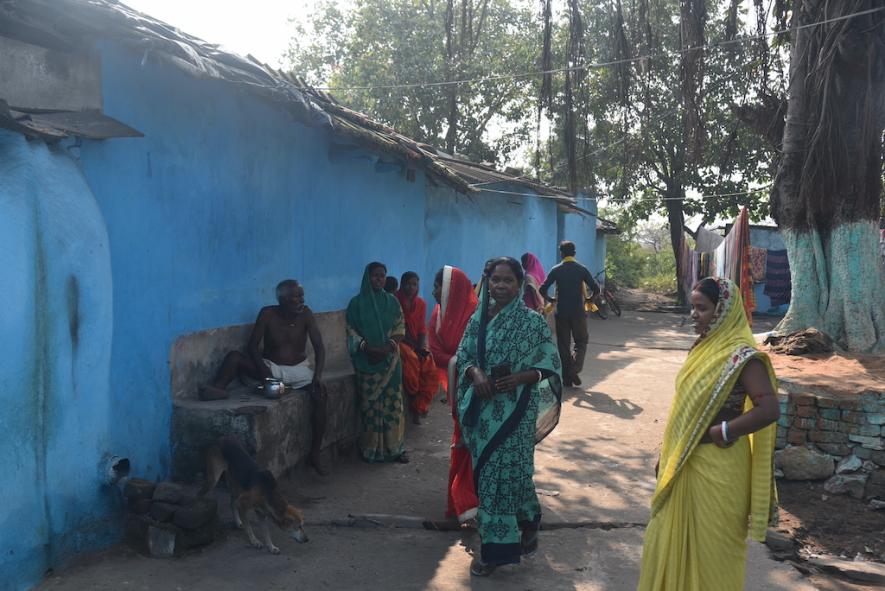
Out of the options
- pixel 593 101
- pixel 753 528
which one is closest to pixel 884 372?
pixel 753 528

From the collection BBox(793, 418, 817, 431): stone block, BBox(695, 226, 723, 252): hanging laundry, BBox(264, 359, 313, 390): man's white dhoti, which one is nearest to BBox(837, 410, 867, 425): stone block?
BBox(793, 418, 817, 431): stone block

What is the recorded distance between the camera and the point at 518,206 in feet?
47.2

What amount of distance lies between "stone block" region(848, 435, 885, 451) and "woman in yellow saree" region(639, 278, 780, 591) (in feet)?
10.4

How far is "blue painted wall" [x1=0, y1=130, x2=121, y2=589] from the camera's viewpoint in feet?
11.2

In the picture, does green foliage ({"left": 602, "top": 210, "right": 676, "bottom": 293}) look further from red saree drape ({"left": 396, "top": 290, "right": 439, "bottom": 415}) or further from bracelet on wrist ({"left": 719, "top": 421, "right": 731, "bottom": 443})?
bracelet on wrist ({"left": 719, "top": 421, "right": 731, "bottom": 443})

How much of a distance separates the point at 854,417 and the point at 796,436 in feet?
1.44

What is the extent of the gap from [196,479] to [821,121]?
20.4 ft

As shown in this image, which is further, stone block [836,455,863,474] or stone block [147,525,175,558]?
stone block [836,455,863,474]

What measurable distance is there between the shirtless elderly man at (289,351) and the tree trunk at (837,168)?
4831 mm

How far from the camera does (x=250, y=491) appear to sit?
4266 millimetres

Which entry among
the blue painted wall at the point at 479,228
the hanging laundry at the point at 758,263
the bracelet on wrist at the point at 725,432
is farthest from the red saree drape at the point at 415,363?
the hanging laundry at the point at 758,263

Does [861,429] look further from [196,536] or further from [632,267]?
[632,267]

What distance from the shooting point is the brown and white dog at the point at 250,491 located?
14.0 ft

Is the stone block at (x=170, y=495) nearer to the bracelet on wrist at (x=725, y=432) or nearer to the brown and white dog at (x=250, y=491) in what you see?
the brown and white dog at (x=250, y=491)
